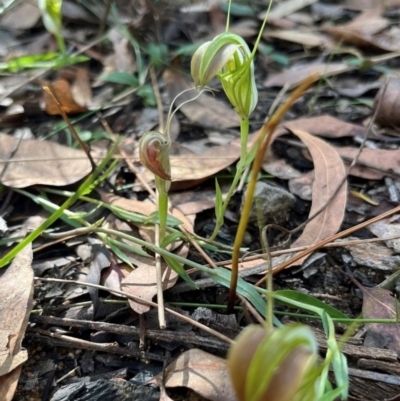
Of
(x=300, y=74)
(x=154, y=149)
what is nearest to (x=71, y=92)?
(x=300, y=74)

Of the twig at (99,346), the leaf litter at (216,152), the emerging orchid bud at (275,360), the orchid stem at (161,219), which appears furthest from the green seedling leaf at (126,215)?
the emerging orchid bud at (275,360)

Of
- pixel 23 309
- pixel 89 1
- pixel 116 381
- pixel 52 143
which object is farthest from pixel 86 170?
pixel 89 1

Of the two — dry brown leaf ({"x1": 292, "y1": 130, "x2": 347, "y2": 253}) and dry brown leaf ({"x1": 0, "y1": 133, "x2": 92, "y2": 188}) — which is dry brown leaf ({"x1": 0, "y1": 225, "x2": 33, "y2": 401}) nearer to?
dry brown leaf ({"x1": 0, "y1": 133, "x2": 92, "y2": 188})

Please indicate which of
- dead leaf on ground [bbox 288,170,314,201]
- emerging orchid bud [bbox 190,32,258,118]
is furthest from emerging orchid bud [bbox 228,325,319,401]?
dead leaf on ground [bbox 288,170,314,201]

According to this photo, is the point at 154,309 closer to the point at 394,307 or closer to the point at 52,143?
the point at 394,307

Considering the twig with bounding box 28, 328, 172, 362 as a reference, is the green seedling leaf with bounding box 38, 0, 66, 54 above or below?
above

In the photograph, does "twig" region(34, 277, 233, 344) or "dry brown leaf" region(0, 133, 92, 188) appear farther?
"dry brown leaf" region(0, 133, 92, 188)

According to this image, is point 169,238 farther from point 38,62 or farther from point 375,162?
point 38,62
